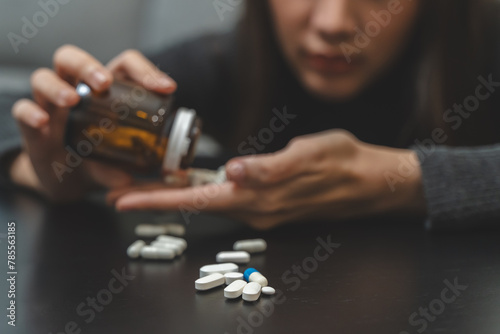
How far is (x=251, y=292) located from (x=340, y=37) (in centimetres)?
58

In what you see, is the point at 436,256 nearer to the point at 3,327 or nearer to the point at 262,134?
the point at 3,327

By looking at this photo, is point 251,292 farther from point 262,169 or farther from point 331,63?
point 331,63

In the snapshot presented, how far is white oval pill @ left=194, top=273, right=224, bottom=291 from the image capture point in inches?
19.7

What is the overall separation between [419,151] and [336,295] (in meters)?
0.37

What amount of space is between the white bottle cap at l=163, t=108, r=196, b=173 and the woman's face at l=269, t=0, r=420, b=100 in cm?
35

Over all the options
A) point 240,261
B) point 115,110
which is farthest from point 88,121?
point 240,261

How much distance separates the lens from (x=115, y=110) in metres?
0.70

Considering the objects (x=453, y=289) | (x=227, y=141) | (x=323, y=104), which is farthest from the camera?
(x=227, y=141)

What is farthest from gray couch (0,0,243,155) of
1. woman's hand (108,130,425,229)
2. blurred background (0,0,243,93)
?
woman's hand (108,130,425,229)

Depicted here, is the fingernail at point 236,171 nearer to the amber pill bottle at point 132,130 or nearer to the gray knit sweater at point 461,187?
the amber pill bottle at point 132,130

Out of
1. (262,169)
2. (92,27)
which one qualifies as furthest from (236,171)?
(92,27)

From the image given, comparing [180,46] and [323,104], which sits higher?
[180,46]

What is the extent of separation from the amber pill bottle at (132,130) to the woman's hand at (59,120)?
2.0 inches

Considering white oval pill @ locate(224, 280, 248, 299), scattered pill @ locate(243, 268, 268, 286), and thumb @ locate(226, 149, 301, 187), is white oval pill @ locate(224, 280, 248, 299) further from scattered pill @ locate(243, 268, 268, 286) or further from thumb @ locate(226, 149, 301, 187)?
thumb @ locate(226, 149, 301, 187)
